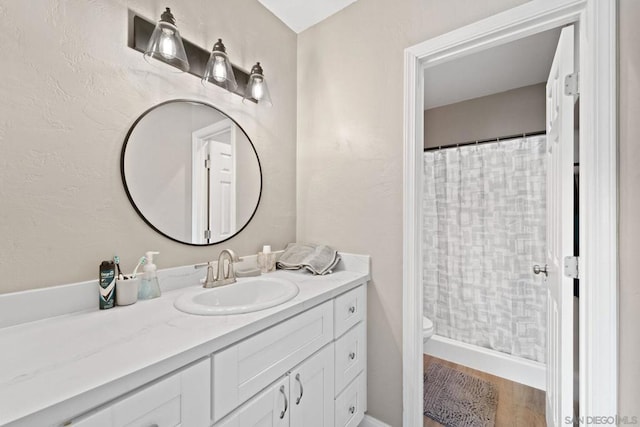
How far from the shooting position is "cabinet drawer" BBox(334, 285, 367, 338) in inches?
50.3

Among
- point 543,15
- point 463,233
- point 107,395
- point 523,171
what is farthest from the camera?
point 463,233

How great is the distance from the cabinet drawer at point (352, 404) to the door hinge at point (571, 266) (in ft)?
3.41

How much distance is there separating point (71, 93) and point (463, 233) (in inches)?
102

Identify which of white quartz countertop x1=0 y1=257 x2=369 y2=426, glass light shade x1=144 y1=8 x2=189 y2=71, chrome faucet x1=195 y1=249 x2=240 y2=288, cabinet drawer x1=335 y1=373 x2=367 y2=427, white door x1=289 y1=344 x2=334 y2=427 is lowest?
cabinet drawer x1=335 y1=373 x2=367 y2=427

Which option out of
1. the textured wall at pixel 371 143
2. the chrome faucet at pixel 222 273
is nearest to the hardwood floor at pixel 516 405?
the textured wall at pixel 371 143

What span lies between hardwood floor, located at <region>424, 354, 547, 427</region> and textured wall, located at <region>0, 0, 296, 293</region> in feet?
6.22

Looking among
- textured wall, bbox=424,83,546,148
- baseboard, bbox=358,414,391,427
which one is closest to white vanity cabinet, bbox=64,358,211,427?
baseboard, bbox=358,414,391,427

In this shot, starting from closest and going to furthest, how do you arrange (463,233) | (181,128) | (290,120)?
(181,128) → (290,120) → (463,233)

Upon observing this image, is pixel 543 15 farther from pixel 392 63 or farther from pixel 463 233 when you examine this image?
pixel 463 233

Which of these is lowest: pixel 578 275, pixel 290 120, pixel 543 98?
pixel 578 275

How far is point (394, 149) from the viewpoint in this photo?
4.80 ft

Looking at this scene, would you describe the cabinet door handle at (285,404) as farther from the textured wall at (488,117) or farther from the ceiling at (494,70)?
the textured wall at (488,117)

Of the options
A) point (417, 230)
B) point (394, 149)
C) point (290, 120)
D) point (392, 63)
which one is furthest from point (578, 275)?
point (290, 120)

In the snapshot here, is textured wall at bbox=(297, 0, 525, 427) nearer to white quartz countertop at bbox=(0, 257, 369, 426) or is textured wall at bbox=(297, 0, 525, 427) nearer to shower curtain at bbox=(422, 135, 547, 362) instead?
white quartz countertop at bbox=(0, 257, 369, 426)
